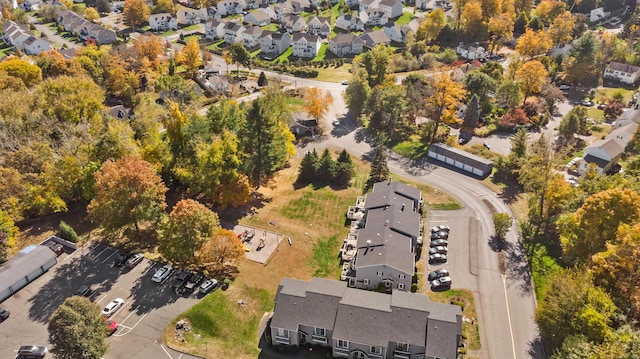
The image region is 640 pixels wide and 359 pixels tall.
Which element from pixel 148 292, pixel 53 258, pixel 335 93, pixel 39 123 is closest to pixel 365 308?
pixel 148 292

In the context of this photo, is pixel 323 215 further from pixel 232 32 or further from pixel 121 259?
pixel 232 32

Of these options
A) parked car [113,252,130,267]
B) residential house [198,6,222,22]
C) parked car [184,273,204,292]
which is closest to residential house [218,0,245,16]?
residential house [198,6,222,22]

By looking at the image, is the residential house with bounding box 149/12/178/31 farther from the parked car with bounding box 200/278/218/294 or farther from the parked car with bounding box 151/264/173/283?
the parked car with bounding box 200/278/218/294

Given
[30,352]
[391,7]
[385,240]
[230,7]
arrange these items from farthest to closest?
[230,7], [391,7], [385,240], [30,352]

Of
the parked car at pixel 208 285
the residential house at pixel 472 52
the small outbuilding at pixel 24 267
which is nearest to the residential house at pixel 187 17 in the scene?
the residential house at pixel 472 52

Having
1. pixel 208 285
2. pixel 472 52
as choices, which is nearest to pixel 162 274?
pixel 208 285

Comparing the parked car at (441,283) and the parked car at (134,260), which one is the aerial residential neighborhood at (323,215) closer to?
the parked car at (134,260)
